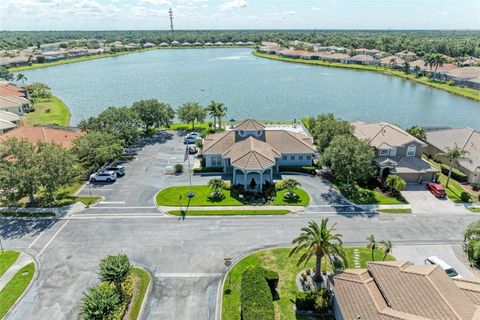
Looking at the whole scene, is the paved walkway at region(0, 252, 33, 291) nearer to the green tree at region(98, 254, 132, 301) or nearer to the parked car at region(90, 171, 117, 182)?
the green tree at region(98, 254, 132, 301)

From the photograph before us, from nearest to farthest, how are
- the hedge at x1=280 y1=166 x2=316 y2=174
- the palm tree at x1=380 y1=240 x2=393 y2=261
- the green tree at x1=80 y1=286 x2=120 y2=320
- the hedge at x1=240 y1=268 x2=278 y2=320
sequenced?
the green tree at x1=80 y1=286 x2=120 y2=320
the hedge at x1=240 y1=268 x2=278 y2=320
the palm tree at x1=380 y1=240 x2=393 y2=261
the hedge at x1=280 y1=166 x2=316 y2=174

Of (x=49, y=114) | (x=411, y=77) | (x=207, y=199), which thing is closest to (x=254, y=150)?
(x=207, y=199)

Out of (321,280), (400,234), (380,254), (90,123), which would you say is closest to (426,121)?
(400,234)

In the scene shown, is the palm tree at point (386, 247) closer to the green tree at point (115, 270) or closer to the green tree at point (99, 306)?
the green tree at point (115, 270)

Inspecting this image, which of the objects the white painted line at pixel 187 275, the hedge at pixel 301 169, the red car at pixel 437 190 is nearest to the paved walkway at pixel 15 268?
the white painted line at pixel 187 275

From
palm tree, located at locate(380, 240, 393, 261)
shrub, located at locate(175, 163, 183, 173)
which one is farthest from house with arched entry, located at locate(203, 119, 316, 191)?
palm tree, located at locate(380, 240, 393, 261)

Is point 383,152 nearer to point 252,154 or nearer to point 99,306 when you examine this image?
point 252,154

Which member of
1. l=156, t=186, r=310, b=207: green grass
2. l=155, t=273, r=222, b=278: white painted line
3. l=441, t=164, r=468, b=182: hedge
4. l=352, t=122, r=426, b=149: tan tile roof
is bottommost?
l=155, t=273, r=222, b=278: white painted line
